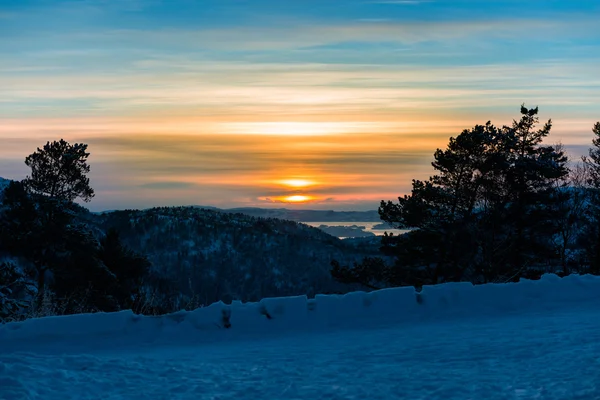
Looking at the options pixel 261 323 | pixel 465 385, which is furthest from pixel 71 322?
pixel 465 385

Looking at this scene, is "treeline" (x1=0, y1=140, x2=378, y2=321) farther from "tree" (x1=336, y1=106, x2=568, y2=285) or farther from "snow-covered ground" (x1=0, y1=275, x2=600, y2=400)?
"tree" (x1=336, y1=106, x2=568, y2=285)

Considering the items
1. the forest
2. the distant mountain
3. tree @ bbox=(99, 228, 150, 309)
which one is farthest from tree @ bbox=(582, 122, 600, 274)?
the distant mountain

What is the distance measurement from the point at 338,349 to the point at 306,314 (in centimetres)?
126

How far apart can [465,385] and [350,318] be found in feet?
8.99

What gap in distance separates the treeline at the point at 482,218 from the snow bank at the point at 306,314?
711 inches

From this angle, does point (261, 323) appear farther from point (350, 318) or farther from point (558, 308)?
point (558, 308)

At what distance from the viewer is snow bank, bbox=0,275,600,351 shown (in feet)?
22.3

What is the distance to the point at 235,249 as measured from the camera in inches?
5034

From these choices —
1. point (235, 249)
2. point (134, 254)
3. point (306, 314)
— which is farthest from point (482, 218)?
point (235, 249)

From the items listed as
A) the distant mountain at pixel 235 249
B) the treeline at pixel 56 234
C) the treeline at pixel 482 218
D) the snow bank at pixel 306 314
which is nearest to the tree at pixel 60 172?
the treeline at pixel 56 234

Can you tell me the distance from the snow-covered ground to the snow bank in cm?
1

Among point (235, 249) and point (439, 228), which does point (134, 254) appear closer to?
point (439, 228)

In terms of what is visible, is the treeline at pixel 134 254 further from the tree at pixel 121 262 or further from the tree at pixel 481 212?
the tree at pixel 481 212

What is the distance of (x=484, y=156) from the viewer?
29.7 m
